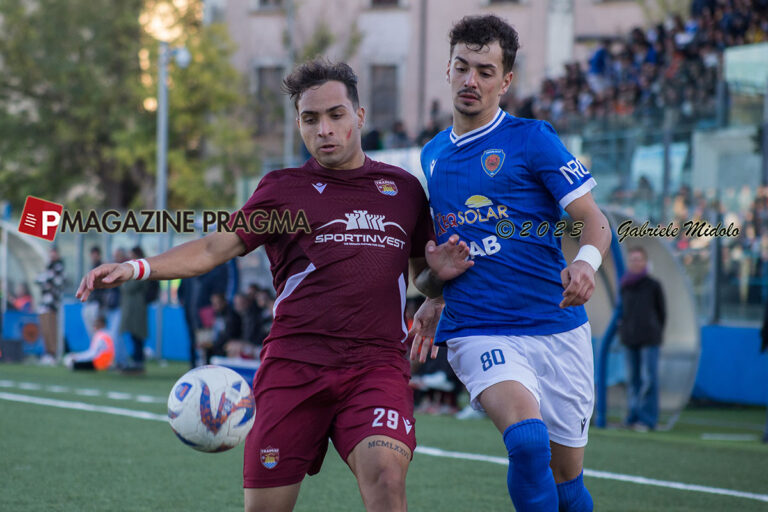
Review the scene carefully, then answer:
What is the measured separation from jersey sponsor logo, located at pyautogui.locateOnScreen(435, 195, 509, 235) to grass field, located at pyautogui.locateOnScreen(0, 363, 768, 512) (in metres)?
2.95

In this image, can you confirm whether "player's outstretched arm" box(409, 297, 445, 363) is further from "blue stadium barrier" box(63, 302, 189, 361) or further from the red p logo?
"blue stadium barrier" box(63, 302, 189, 361)

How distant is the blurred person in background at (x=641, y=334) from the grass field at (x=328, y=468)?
0.48 metres

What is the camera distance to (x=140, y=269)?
447 centimetres

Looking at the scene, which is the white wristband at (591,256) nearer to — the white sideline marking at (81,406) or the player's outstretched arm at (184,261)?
the player's outstretched arm at (184,261)

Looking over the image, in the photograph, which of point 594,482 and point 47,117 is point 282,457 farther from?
point 47,117

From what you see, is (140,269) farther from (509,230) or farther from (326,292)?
(509,230)

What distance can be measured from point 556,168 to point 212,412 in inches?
70.9

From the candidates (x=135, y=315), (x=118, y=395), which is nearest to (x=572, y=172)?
(x=118, y=395)

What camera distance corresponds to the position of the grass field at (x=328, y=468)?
766 centimetres

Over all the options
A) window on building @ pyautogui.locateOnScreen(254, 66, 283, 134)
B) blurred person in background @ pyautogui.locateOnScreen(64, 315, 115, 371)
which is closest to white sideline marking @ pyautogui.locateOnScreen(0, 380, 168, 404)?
blurred person in background @ pyautogui.locateOnScreen(64, 315, 115, 371)

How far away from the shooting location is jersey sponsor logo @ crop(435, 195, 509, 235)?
5.08 metres

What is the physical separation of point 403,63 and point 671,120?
23.2 m

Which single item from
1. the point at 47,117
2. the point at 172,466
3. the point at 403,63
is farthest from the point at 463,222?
the point at 47,117

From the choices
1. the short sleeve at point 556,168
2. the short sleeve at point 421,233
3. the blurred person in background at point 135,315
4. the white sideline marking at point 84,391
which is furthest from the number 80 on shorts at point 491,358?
the blurred person in background at point 135,315
